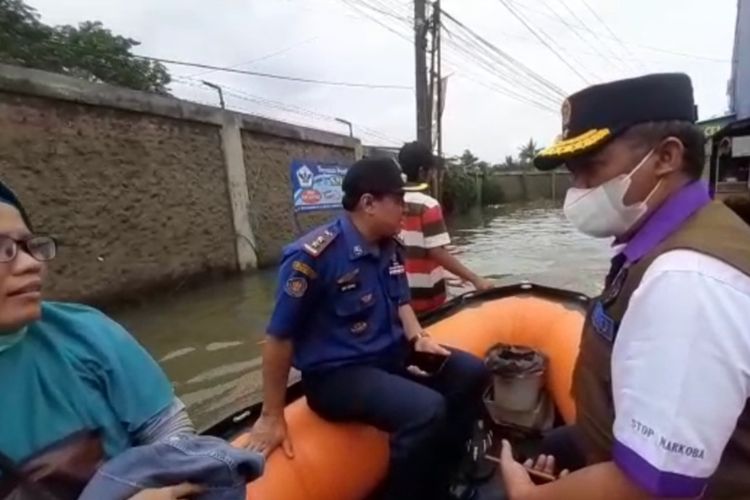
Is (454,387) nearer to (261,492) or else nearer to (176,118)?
(261,492)

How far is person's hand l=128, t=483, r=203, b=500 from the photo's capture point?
35.2 inches

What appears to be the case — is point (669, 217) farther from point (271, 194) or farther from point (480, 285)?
point (271, 194)

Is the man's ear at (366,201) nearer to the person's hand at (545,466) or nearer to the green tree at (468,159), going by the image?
the person's hand at (545,466)

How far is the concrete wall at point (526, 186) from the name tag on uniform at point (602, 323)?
2348 cm

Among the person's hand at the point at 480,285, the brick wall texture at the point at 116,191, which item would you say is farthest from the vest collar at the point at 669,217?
the brick wall texture at the point at 116,191

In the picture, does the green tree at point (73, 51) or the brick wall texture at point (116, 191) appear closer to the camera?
the brick wall texture at point (116, 191)

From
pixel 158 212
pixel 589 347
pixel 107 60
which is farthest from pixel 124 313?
pixel 589 347

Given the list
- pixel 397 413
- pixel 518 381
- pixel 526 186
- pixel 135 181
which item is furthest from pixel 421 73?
pixel 526 186

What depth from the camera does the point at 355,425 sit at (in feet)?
6.81

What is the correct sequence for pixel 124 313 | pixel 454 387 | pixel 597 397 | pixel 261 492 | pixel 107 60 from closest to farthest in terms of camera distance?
1. pixel 597 397
2. pixel 261 492
3. pixel 454 387
4. pixel 124 313
5. pixel 107 60

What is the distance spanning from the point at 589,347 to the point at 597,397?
0.10 meters

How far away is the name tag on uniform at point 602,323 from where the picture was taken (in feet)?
3.45

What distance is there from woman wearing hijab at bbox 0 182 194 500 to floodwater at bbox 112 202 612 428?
121 cm

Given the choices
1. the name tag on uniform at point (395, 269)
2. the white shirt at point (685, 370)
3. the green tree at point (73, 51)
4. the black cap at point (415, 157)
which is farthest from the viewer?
the green tree at point (73, 51)
